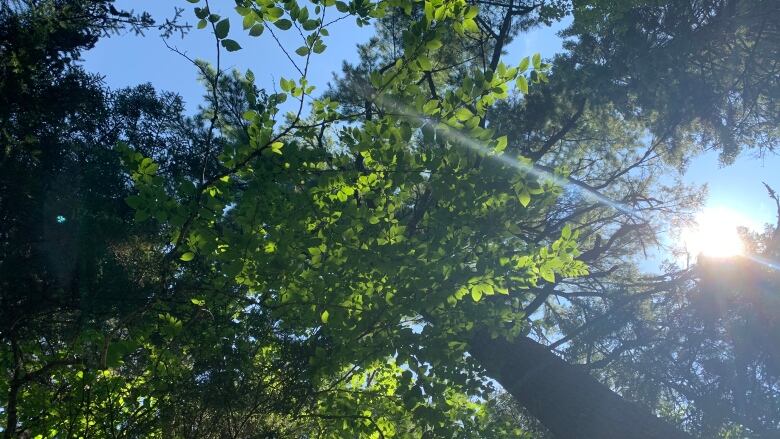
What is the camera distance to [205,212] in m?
3.01

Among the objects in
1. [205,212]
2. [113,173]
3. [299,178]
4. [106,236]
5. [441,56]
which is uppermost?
[441,56]

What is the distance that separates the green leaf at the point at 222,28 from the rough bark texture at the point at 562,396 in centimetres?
418

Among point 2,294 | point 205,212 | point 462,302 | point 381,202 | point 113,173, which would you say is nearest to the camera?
point 205,212

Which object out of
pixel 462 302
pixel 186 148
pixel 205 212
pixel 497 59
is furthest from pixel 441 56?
pixel 205 212

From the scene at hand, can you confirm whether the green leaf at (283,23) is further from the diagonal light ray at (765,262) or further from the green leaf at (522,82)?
the diagonal light ray at (765,262)

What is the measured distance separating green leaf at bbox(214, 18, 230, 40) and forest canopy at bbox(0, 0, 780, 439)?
0.01m

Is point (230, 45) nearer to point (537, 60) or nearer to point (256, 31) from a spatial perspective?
point (256, 31)

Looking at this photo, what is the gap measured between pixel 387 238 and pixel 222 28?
1.50 meters

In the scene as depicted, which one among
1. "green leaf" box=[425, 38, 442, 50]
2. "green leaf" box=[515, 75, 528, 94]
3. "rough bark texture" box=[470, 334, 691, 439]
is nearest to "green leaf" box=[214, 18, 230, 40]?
"green leaf" box=[425, 38, 442, 50]

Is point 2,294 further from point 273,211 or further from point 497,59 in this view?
point 497,59

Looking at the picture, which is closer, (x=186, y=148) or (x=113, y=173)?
(x=113, y=173)

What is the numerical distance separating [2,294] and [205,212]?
12.8 ft

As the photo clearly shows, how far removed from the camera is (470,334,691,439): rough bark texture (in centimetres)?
462

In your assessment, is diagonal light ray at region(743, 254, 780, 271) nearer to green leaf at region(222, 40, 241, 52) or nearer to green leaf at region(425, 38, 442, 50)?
green leaf at region(425, 38, 442, 50)
